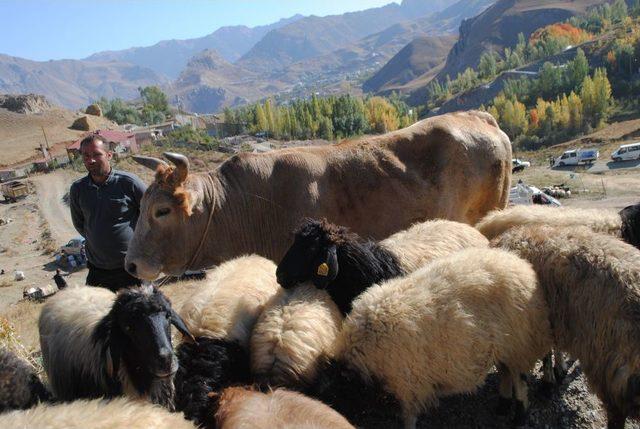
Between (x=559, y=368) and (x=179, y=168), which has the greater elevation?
(x=179, y=168)

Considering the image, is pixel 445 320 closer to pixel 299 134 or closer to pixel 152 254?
pixel 152 254

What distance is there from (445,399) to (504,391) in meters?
0.69

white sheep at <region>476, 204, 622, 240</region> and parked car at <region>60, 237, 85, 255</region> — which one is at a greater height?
white sheep at <region>476, 204, 622, 240</region>

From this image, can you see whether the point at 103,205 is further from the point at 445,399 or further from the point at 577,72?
the point at 577,72

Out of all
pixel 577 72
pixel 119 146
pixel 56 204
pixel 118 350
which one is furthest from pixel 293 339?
pixel 577 72

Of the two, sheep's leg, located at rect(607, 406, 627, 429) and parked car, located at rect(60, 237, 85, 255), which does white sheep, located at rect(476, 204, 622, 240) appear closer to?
sheep's leg, located at rect(607, 406, 627, 429)

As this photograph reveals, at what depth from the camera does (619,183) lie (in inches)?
1837

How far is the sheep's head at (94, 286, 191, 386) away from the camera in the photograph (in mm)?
4047

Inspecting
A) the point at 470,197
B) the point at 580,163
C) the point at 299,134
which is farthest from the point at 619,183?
the point at 299,134

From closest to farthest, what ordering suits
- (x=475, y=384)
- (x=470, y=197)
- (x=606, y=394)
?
(x=606, y=394) < (x=475, y=384) < (x=470, y=197)

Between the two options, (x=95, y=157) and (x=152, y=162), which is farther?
(x=152, y=162)

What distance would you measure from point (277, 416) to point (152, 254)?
3021mm

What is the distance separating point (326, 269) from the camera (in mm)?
5316

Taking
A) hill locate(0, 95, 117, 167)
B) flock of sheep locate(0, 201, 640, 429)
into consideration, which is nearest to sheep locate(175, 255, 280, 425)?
flock of sheep locate(0, 201, 640, 429)
